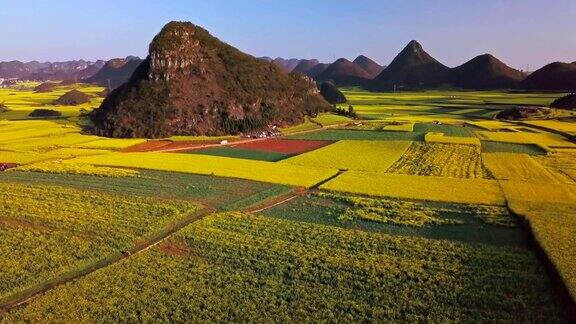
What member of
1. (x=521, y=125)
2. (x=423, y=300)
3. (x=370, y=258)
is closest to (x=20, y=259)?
(x=370, y=258)

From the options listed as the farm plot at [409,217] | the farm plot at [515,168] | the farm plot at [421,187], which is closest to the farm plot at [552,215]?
the farm plot at [409,217]

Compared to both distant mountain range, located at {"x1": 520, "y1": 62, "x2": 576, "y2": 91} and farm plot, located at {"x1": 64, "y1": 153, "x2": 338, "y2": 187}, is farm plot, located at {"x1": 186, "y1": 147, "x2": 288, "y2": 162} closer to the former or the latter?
farm plot, located at {"x1": 64, "y1": 153, "x2": 338, "y2": 187}

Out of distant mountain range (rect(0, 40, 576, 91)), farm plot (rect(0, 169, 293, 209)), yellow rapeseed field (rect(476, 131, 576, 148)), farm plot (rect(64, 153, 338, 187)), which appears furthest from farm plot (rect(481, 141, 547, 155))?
distant mountain range (rect(0, 40, 576, 91))

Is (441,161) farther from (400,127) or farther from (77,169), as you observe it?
(77,169)

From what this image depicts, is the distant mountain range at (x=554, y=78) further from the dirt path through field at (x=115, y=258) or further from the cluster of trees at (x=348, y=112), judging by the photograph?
the dirt path through field at (x=115, y=258)

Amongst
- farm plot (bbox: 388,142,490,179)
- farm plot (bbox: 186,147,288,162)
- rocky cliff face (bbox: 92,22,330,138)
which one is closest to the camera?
farm plot (bbox: 388,142,490,179)

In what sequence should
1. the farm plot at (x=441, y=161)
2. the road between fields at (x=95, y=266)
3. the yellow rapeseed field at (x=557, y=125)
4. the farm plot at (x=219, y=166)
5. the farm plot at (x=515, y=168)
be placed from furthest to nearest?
the yellow rapeseed field at (x=557, y=125)
the farm plot at (x=441, y=161)
the farm plot at (x=219, y=166)
the farm plot at (x=515, y=168)
the road between fields at (x=95, y=266)

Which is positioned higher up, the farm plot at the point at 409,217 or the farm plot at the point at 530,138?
the farm plot at the point at 530,138
